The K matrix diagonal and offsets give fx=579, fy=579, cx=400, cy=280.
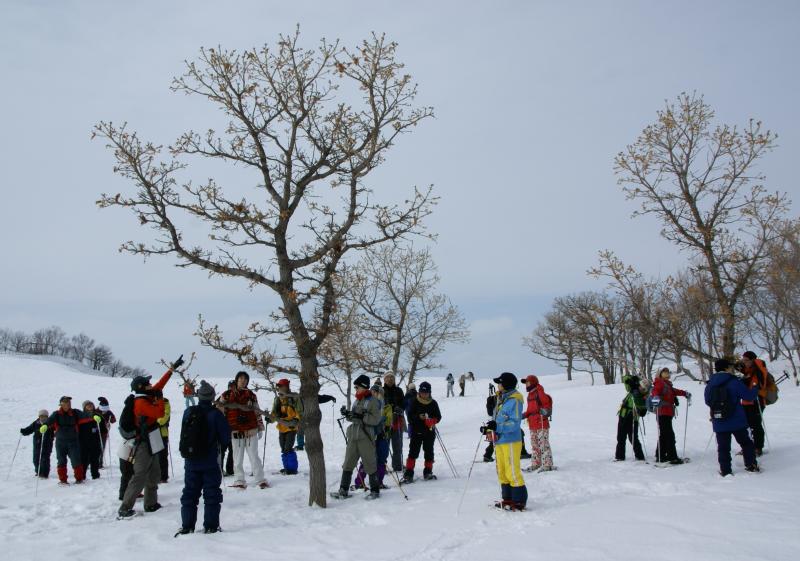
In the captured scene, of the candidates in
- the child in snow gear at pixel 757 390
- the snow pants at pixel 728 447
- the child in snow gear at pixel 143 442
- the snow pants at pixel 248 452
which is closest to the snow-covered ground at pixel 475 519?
the snow pants at pixel 728 447

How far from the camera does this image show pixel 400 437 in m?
12.6

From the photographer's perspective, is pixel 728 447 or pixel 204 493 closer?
pixel 204 493

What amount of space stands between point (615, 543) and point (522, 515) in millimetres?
1980

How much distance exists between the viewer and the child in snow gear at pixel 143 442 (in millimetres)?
9070

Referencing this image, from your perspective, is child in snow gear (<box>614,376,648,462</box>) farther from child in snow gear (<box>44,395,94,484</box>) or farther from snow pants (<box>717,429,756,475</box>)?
child in snow gear (<box>44,395,94,484</box>)

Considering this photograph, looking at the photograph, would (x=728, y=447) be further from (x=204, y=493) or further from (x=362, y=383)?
(x=204, y=493)

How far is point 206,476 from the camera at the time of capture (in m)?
7.87

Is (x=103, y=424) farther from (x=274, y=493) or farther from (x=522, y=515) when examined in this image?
(x=522, y=515)

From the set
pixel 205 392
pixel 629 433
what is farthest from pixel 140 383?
pixel 629 433

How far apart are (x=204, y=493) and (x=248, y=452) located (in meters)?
3.75

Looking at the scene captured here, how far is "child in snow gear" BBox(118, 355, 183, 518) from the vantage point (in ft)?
29.8

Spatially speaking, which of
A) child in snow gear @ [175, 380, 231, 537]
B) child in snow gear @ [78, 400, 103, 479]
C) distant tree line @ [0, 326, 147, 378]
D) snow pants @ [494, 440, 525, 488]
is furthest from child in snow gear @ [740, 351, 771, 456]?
distant tree line @ [0, 326, 147, 378]

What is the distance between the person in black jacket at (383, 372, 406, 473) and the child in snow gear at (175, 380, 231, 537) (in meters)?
4.39

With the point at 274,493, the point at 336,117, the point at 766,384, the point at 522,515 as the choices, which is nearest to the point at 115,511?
the point at 274,493
